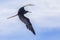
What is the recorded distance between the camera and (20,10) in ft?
38.2

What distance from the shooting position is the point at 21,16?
12.2 metres

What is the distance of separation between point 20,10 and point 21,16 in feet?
2.51
